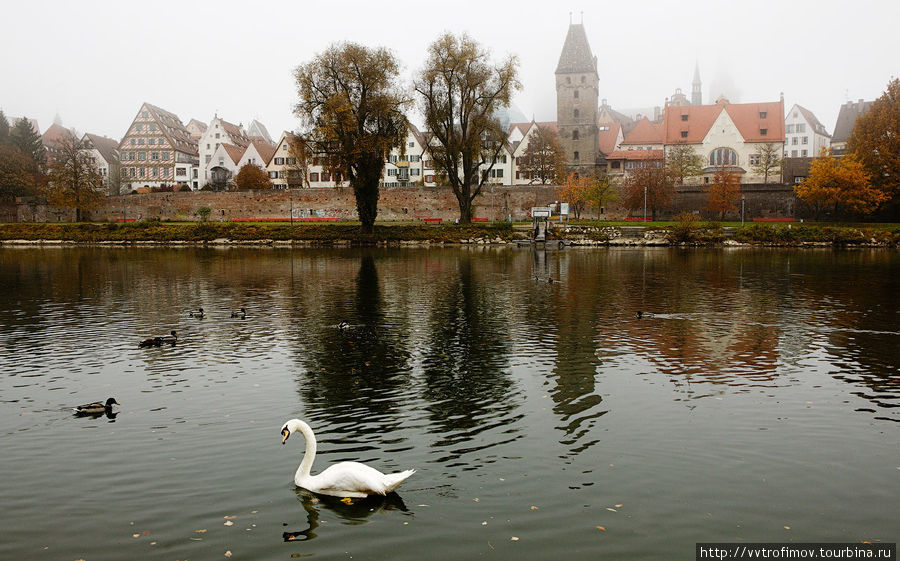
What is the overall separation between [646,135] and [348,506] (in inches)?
4724

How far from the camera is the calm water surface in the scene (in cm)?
807

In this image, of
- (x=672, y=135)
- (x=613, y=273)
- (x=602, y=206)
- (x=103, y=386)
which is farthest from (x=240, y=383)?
(x=672, y=135)

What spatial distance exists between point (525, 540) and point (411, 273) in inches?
1286

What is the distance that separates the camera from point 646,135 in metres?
120

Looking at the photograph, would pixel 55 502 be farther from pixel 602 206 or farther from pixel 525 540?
pixel 602 206

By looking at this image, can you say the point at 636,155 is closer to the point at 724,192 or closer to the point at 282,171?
the point at 724,192

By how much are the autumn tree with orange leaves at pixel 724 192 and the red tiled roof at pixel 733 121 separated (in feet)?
78.0

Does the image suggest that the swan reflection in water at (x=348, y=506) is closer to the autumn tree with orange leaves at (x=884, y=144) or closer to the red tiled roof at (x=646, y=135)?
the autumn tree with orange leaves at (x=884, y=144)

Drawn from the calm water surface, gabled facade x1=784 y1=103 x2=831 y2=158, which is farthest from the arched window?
the calm water surface

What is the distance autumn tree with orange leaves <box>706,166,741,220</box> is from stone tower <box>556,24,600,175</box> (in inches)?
1197

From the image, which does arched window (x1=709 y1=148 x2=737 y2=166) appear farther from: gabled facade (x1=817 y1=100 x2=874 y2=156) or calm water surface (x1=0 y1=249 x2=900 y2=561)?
calm water surface (x1=0 y1=249 x2=900 y2=561)

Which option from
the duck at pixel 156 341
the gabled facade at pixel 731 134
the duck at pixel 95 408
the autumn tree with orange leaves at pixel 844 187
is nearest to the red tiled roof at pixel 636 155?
the gabled facade at pixel 731 134

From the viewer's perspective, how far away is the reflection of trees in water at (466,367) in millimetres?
12078

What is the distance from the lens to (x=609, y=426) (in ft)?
38.7
